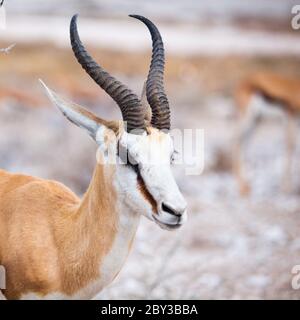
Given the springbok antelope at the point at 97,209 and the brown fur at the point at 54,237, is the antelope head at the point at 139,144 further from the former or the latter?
the brown fur at the point at 54,237

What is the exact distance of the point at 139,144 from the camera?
3443 mm

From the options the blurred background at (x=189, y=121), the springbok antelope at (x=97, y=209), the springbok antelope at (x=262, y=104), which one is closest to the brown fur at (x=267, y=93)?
the springbok antelope at (x=262, y=104)

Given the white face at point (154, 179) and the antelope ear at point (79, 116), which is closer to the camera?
the white face at point (154, 179)

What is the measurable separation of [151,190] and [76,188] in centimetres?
627

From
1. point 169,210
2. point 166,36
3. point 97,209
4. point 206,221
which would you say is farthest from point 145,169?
point 166,36

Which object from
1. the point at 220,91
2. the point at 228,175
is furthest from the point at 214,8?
the point at 228,175

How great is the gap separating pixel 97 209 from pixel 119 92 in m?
0.62

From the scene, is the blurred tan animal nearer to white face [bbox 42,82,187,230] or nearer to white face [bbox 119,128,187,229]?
white face [bbox 42,82,187,230]

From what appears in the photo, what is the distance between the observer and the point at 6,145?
1018cm

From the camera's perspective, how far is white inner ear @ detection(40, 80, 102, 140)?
11.7ft

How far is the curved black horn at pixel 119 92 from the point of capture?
3.57 meters

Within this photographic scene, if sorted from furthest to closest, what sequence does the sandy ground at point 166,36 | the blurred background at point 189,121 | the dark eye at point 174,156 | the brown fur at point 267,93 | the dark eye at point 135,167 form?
the sandy ground at point 166,36 → the brown fur at point 267,93 → the blurred background at point 189,121 → the dark eye at point 174,156 → the dark eye at point 135,167

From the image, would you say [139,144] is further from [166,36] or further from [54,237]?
[166,36]
